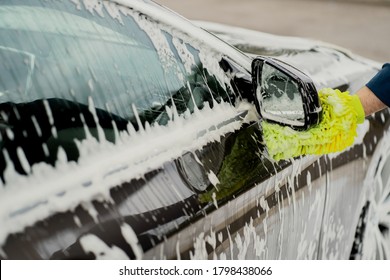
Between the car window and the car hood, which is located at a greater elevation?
the car window

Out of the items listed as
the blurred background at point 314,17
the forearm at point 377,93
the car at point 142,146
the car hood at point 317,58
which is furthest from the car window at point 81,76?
the blurred background at point 314,17

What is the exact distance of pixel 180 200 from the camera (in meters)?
1.35

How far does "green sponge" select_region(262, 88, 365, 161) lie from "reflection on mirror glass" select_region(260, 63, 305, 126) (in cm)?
3

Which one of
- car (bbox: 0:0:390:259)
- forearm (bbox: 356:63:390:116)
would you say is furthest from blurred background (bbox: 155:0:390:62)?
car (bbox: 0:0:390:259)

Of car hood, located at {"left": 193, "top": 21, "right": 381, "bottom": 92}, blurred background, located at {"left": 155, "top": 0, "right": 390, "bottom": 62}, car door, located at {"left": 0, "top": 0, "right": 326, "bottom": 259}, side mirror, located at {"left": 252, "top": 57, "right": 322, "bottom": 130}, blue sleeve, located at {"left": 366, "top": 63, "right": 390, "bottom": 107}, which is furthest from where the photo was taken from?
blurred background, located at {"left": 155, "top": 0, "right": 390, "bottom": 62}

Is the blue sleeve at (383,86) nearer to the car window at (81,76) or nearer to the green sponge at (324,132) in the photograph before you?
the green sponge at (324,132)

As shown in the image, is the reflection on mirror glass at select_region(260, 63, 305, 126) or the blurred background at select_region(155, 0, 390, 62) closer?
the reflection on mirror glass at select_region(260, 63, 305, 126)

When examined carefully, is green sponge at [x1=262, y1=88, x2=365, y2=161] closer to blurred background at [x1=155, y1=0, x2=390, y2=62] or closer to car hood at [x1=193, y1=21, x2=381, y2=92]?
car hood at [x1=193, y1=21, x2=381, y2=92]

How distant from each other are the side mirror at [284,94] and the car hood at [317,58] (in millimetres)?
447

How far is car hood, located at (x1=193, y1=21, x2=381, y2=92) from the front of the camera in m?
2.21

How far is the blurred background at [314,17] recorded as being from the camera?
528 centimetres

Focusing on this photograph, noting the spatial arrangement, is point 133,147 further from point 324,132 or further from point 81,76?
point 324,132
